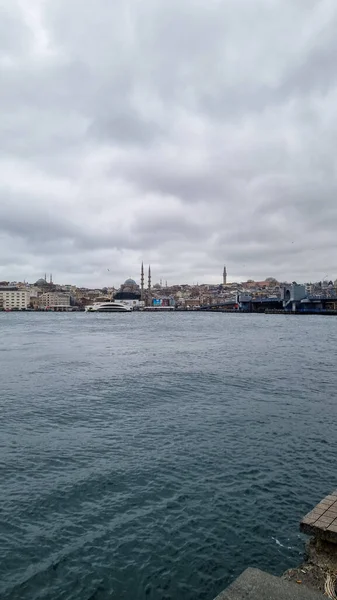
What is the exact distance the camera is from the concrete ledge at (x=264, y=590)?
499 cm

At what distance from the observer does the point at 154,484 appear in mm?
10094

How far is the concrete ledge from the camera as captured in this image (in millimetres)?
4989

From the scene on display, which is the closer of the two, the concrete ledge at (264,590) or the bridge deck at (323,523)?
the concrete ledge at (264,590)

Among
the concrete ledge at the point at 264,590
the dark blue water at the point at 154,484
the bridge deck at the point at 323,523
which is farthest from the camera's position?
the dark blue water at the point at 154,484

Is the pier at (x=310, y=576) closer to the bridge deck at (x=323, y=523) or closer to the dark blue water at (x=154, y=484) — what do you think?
the bridge deck at (x=323, y=523)

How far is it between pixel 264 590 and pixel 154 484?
526 centimetres

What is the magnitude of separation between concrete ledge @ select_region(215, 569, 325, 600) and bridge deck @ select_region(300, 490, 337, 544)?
4.69 feet

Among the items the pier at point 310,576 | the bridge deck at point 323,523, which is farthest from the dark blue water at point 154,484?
the bridge deck at point 323,523

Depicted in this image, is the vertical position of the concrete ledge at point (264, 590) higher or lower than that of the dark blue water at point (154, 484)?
higher

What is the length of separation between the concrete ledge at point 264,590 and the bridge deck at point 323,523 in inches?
56.3

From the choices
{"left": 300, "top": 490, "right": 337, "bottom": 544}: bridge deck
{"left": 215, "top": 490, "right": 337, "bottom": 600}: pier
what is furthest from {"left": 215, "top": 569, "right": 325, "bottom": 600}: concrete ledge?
{"left": 300, "top": 490, "right": 337, "bottom": 544}: bridge deck

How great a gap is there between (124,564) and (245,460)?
5.18m

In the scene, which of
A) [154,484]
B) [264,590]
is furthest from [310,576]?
[154,484]

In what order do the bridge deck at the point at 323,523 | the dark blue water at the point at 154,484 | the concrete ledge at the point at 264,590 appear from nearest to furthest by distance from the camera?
the concrete ledge at the point at 264,590 < the bridge deck at the point at 323,523 < the dark blue water at the point at 154,484
